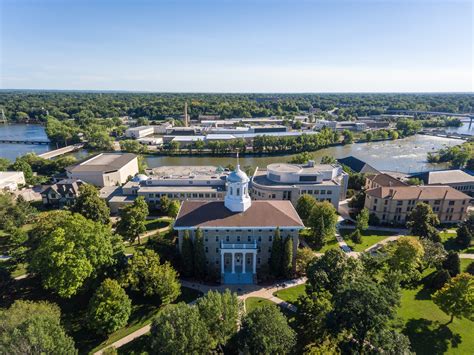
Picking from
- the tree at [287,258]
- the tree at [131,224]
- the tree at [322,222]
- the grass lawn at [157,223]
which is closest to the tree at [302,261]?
the tree at [287,258]

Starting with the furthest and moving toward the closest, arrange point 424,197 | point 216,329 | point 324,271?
point 424,197 → point 324,271 → point 216,329

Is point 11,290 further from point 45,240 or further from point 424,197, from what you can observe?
point 424,197

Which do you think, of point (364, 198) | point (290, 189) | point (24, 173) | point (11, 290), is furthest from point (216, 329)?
point (24, 173)

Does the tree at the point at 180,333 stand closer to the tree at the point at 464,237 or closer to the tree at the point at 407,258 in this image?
the tree at the point at 407,258

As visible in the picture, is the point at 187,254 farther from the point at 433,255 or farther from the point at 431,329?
the point at 433,255

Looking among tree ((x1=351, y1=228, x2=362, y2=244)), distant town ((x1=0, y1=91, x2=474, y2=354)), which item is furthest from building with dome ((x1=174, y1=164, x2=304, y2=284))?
tree ((x1=351, y1=228, x2=362, y2=244))

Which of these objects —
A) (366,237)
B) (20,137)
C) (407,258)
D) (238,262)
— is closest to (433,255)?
(407,258)
